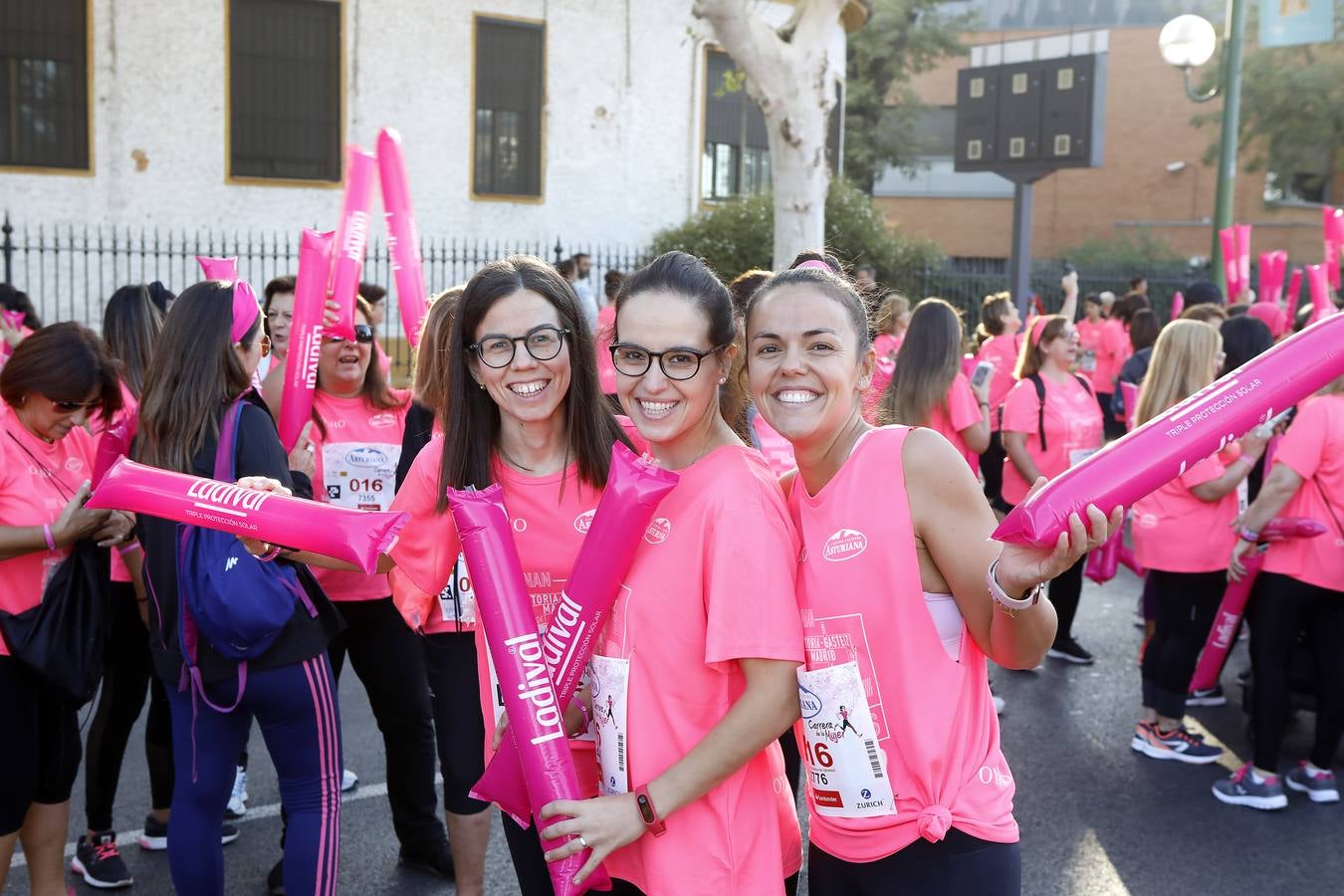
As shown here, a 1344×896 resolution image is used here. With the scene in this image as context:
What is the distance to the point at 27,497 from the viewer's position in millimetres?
3535

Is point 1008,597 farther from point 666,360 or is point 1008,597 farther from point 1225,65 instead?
point 1225,65

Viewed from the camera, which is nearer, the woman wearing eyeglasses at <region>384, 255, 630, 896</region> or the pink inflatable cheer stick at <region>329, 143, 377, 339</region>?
the woman wearing eyeglasses at <region>384, 255, 630, 896</region>

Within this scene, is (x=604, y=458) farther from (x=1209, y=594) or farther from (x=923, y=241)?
(x=923, y=241)

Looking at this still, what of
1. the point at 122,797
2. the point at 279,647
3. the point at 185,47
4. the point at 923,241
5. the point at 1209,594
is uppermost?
the point at 185,47

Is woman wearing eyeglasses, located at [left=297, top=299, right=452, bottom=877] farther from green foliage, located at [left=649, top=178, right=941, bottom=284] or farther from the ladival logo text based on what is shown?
green foliage, located at [left=649, top=178, right=941, bottom=284]

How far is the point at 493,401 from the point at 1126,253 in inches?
1148

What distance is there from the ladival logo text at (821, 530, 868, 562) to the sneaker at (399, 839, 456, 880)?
2.60 meters

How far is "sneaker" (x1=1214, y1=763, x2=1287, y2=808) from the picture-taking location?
487 cm

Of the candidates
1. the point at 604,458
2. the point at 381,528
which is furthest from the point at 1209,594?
the point at 381,528

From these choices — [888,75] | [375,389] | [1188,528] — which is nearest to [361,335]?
[375,389]

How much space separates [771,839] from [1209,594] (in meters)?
3.93

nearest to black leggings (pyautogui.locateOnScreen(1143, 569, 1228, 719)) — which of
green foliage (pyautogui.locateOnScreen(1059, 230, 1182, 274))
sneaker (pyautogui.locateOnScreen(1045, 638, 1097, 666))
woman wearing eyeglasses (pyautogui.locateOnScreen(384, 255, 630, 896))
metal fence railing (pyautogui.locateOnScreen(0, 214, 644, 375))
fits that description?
sneaker (pyautogui.locateOnScreen(1045, 638, 1097, 666))

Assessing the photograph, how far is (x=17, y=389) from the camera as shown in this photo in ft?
11.6

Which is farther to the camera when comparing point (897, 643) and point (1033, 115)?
point (1033, 115)
